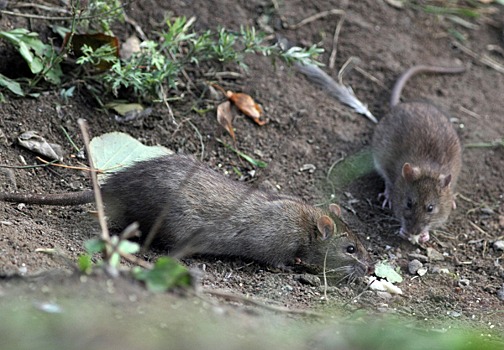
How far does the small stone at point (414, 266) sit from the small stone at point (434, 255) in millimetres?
197

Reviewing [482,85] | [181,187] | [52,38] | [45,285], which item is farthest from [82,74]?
[482,85]

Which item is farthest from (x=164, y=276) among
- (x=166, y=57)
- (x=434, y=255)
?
(x=166, y=57)

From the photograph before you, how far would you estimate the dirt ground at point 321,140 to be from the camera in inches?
217

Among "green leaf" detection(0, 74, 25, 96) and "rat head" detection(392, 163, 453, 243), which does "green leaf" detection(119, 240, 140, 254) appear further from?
"rat head" detection(392, 163, 453, 243)

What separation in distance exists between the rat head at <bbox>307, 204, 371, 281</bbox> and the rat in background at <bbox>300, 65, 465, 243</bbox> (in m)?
0.87

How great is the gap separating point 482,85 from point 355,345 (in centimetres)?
579

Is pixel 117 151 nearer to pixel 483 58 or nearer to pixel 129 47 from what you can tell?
pixel 129 47

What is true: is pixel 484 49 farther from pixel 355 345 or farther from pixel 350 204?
pixel 355 345

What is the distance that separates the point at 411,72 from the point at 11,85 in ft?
13.9

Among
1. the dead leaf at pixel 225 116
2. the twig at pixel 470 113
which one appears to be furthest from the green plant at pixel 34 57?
the twig at pixel 470 113

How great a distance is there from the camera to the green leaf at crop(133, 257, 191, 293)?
3811 millimetres

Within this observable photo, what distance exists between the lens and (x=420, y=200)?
7.26 m

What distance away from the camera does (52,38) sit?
674cm

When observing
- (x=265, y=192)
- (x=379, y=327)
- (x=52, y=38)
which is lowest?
(x=265, y=192)
